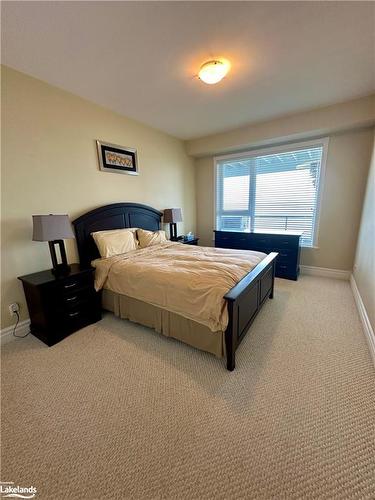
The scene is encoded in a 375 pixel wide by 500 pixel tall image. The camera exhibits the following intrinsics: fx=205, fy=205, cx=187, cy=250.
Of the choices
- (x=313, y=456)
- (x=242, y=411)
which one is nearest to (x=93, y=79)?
(x=242, y=411)

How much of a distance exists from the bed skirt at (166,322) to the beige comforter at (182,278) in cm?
10

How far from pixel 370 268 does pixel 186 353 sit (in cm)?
214

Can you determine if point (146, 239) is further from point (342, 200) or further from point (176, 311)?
point (342, 200)

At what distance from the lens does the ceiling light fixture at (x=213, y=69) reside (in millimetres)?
1940

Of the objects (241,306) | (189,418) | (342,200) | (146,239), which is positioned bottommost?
(189,418)

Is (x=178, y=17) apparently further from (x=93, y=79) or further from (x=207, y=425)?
(x=207, y=425)

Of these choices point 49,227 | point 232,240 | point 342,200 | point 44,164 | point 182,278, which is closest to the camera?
point 182,278

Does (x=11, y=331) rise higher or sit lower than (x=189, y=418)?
higher

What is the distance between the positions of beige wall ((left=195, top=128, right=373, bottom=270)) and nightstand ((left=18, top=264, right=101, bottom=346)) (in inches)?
146

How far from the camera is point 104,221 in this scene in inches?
116

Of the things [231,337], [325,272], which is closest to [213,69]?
[231,337]

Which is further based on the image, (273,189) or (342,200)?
(273,189)

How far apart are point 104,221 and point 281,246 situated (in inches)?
117

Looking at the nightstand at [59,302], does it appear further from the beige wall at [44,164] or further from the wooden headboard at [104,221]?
the wooden headboard at [104,221]
